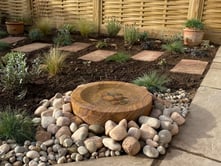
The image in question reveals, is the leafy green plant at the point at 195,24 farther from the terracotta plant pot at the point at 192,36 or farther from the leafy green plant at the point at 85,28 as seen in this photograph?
the leafy green plant at the point at 85,28

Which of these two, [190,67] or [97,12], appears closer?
[190,67]

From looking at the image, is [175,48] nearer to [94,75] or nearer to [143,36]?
[143,36]

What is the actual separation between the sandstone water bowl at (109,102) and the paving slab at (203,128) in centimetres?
39

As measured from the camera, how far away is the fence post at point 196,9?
514cm

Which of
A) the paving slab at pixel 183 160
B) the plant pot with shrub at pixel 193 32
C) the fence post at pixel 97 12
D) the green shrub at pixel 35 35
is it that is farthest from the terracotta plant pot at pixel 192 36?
the paving slab at pixel 183 160

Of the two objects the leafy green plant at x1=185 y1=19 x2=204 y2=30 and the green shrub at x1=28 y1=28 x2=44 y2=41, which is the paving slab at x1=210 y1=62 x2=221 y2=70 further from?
the green shrub at x1=28 y1=28 x2=44 y2=41

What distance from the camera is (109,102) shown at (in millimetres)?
2469

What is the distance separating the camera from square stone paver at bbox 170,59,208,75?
3777 mm

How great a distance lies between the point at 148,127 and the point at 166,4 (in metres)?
3.90

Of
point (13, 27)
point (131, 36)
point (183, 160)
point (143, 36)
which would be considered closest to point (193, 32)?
point (143, 36)

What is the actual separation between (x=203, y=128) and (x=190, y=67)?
1.73 metres

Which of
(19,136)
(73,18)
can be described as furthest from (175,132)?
(73,18)

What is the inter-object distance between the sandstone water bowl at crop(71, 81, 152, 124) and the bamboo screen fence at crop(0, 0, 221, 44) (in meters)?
3.19

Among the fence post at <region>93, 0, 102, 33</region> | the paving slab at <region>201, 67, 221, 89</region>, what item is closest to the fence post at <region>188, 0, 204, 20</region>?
the paving slab at <region>201, 67, 221, 89</region>
